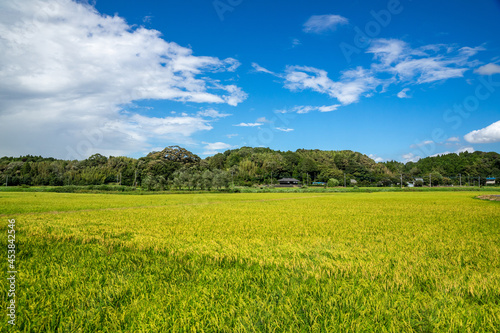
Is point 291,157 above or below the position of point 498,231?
above

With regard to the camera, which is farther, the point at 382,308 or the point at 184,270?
the point at 184,270

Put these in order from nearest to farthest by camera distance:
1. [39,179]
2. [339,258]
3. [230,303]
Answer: [230,303]
[339,258]
[39,179]

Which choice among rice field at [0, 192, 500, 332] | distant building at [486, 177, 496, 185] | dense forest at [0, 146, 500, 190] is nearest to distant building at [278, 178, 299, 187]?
dense forest at [0, 146, 500, 190]

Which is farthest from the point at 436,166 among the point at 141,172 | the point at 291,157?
the point at 141,172

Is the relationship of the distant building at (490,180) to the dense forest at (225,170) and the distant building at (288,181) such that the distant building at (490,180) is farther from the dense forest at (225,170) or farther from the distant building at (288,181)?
the distant building at (288,181)

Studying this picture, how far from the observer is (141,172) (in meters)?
101

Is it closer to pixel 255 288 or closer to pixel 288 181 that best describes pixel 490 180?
pixel 288 181

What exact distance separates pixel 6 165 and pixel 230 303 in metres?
137

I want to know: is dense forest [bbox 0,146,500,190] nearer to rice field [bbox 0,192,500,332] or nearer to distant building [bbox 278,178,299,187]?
distant building [bbox 278,178,299,187]

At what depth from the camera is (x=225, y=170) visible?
13150 cm

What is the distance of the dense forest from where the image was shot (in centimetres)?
8956

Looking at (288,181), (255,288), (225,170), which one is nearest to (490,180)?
(288,181)

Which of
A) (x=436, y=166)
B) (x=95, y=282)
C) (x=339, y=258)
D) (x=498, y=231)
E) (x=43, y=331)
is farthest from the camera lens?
(x=436, y=166)

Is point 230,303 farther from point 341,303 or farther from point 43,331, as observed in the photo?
point 43,331
